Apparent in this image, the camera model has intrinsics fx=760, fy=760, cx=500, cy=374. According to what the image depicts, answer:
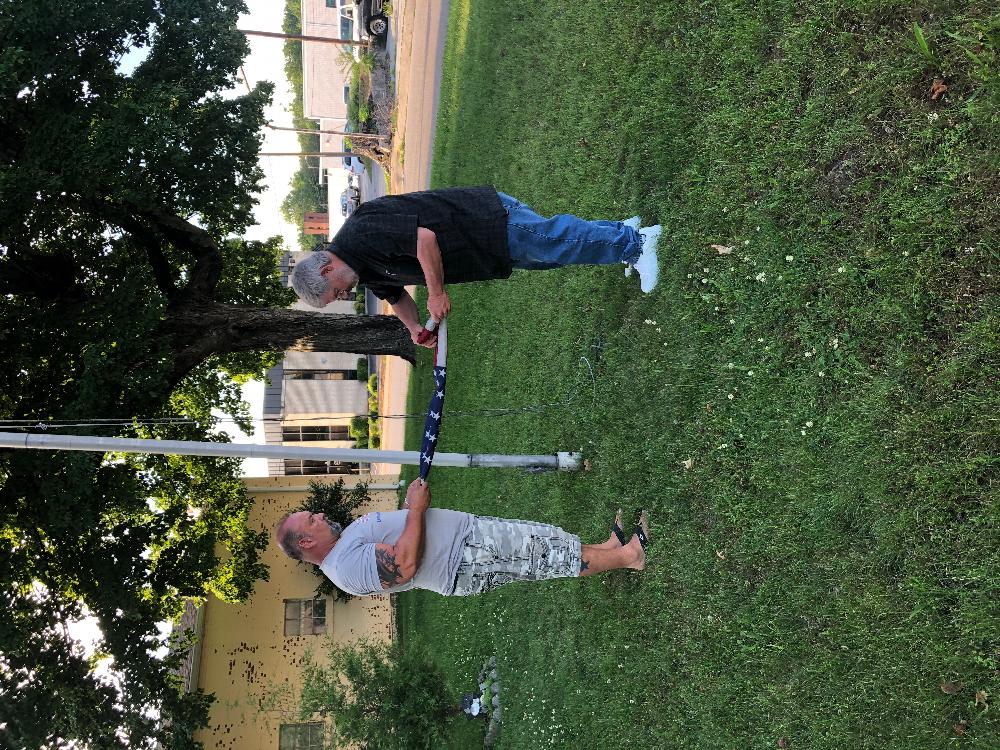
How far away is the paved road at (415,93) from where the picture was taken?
16172 millimetres

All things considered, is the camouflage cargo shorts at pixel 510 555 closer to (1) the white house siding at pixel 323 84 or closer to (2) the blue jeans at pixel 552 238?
(2) the blue jeans at pixel 552 238

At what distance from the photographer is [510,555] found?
Answer: 202 inches

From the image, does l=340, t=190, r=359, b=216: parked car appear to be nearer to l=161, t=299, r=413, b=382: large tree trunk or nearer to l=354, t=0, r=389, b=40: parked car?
l=354, t=0, r=389, b=40: parked car

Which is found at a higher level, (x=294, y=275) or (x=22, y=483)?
(x=294, y=275)

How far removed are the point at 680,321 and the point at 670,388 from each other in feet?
1.69

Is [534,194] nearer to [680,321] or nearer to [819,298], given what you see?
[680,321]

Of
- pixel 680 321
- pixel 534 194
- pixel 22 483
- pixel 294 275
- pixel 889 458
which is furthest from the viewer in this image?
pixel 534 194

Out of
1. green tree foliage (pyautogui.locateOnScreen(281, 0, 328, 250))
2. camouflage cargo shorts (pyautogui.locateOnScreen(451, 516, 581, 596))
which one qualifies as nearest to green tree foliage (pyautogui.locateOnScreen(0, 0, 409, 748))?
camouflage cargo shorts (pyautogui.locateOnScreen(451, 516, 581, 596))

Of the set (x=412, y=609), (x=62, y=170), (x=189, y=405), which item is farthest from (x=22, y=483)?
(x=412, y=609)

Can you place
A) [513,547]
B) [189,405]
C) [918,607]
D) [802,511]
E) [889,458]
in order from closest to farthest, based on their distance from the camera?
1. [918,607]
2. [889,458]
3. [802,511]
4. [513,547]
5. [189,405]

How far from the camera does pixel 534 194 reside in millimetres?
9242

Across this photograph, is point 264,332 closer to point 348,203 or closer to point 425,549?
point 425,549

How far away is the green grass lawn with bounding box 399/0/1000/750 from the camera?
12.1 feet

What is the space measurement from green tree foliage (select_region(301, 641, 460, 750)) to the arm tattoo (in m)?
4.40
